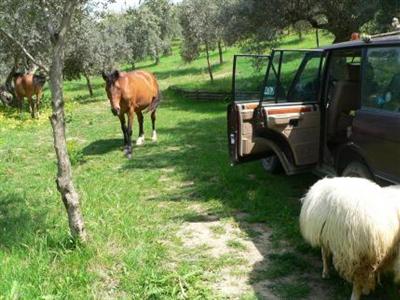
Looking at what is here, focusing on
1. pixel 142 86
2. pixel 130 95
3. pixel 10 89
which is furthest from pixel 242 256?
pixel 10 89

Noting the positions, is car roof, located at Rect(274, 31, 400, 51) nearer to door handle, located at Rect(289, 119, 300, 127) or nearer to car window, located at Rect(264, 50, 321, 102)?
car window, located at Rect(264, 50, 321, 102)

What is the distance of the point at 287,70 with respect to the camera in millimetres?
7133

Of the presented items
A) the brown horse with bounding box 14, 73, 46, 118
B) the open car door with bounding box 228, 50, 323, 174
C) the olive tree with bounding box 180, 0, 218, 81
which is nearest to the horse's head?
the open car door with bounding box 228, 50, 323, 174

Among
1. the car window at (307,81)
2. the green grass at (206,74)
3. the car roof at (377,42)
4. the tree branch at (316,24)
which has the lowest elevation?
the green grass at (206,74)

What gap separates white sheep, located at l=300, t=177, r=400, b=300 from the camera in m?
3.93

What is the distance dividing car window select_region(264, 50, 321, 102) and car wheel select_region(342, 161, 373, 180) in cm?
132

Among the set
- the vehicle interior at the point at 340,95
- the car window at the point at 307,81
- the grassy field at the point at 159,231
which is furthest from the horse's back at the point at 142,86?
the vehicle interior at the point at 340,95

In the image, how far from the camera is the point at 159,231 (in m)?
6.11

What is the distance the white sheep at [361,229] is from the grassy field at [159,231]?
1.46 ft

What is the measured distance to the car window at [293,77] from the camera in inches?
274

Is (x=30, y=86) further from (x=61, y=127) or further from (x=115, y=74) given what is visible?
(x=61, y=127)

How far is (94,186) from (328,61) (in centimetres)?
453

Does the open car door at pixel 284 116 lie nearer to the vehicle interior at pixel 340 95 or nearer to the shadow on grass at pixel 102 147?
the vehicle interior at pixel 340 95

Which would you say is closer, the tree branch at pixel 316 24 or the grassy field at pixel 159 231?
the grassy field at pixel 159 231
